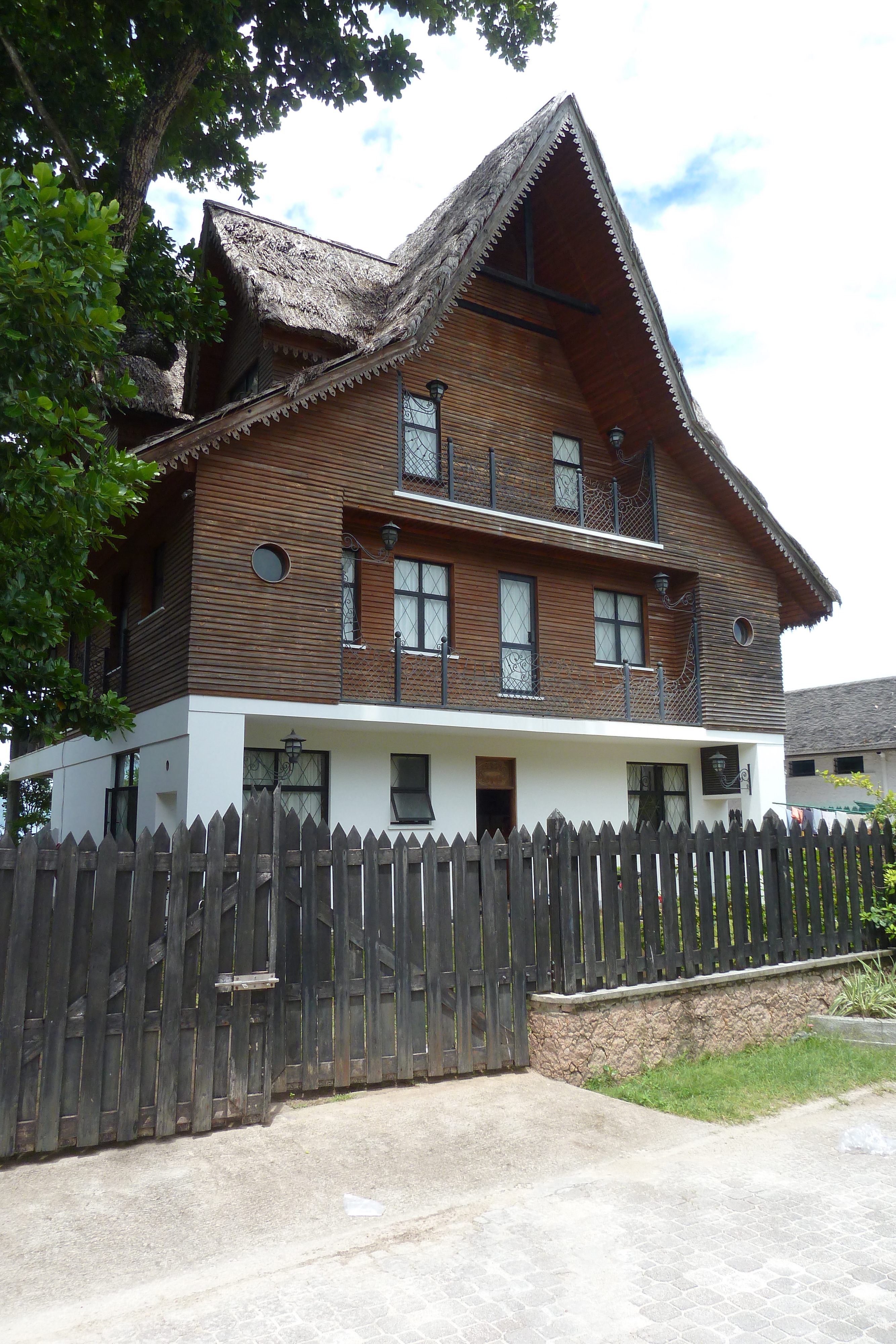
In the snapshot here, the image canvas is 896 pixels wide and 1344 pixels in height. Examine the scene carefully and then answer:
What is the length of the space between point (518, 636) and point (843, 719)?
22503 mm

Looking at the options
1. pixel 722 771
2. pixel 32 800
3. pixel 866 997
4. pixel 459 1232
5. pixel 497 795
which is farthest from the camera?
pixel 32 800

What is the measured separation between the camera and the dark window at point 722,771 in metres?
20.4

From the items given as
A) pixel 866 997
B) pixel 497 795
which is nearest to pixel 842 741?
pixel 497 795

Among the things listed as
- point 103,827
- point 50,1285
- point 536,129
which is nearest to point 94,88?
point 536,129

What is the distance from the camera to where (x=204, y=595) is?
13.9 m

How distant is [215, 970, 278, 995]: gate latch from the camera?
6434 mm

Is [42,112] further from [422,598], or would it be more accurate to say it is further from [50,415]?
[422,598]

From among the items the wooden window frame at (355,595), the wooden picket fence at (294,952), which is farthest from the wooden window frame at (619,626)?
the wooden picket fence at (294,952)

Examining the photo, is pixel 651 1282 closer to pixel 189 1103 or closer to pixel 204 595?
pixel 189 1103

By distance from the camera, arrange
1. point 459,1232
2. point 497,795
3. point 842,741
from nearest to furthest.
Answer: point 459,1232 → point 497,795 → point 842,741

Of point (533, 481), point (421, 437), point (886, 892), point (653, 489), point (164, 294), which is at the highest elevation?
point (164, 294)

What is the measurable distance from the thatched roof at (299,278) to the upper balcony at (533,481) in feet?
5.97

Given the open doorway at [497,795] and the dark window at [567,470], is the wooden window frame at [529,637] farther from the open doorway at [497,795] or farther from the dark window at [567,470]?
the dark window at [567,470]

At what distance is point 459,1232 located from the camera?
5.04 meters
